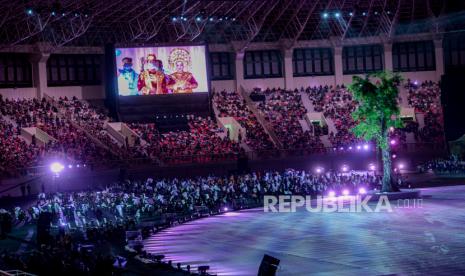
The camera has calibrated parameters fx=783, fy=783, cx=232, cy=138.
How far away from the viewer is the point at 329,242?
1173 inches

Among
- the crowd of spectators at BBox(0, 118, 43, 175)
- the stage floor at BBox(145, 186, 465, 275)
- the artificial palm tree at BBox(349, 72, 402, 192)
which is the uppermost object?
the artificial palm tree at BBox(349, 72, 402, 192)

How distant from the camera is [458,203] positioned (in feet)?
131

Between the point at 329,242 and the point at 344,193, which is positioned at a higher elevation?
the point at 344,193

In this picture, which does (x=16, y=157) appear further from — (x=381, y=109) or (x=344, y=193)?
(x=381, y=109)

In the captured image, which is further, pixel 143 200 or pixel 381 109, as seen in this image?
pixel 381 109

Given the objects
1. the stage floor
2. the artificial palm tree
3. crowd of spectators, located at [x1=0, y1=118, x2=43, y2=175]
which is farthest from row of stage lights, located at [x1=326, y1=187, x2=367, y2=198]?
crowd of spectators, located at [x1=0, y1=118, x2=43, y2=175]

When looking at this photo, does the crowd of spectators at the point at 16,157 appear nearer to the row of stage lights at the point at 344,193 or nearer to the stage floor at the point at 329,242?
the stage floor at the point at 329,242

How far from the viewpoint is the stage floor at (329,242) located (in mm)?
24703

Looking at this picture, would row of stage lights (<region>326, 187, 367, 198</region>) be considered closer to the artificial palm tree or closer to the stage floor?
the artificial palm tree

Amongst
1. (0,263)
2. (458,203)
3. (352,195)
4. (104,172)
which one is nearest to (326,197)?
(352,195)

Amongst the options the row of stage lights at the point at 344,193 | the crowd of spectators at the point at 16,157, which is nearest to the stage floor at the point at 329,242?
the row of stage lights at the point at 344,193

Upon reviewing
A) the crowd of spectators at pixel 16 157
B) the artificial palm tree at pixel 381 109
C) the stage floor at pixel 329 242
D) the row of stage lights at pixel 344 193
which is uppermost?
the artificial palm tree at pixel 381 109

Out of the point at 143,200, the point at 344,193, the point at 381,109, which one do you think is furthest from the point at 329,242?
the point at 344,193

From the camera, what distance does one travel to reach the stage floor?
24.7m
